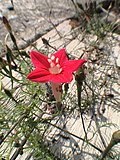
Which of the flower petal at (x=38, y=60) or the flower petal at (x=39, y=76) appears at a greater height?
the flower petal at (x=38, y=60)

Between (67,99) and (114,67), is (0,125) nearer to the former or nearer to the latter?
(67,99)

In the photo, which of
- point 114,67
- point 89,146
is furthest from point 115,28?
point 89,146

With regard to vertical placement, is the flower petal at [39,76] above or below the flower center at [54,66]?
below

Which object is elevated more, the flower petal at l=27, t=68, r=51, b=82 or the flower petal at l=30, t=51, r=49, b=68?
the flower petal at l=30, t=51, r=49, b=68
